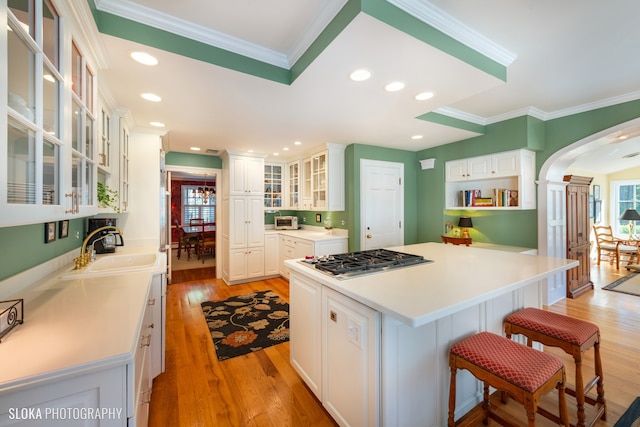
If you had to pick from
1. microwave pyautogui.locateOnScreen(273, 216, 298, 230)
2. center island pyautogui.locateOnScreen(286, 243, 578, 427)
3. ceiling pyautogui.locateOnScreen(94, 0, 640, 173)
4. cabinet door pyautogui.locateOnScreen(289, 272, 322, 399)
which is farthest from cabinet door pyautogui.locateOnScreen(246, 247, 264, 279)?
center island pyautogui.locateOnScreen(286, 243, 578, 427)

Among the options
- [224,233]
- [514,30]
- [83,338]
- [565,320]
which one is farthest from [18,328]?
[224,233]

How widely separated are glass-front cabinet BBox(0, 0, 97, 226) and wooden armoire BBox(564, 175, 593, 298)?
5454 mm

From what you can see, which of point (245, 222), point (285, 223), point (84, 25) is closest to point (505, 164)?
point (285, 223)

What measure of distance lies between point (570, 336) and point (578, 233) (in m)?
3.56

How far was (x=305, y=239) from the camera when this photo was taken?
426 centimetres

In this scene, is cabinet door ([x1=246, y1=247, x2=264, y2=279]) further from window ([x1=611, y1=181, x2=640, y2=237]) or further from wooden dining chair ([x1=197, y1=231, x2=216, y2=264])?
window ([x1=611, y1=181, x2=640, y2=237])

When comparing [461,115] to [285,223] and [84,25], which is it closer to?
[285,223]

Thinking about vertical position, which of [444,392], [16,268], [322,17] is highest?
[322,17]

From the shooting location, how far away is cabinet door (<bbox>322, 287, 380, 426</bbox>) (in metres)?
1.32

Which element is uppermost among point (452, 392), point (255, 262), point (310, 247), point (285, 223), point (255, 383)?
point (285, 223)

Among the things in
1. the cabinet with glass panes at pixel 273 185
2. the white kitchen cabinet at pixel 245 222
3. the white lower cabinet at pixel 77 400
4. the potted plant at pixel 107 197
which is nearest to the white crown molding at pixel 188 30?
the potted plant at pixel 107 197

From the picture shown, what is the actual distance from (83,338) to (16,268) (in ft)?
2.89

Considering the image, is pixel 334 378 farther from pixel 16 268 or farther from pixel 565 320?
pixel 16 268

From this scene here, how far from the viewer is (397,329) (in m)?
1.32
